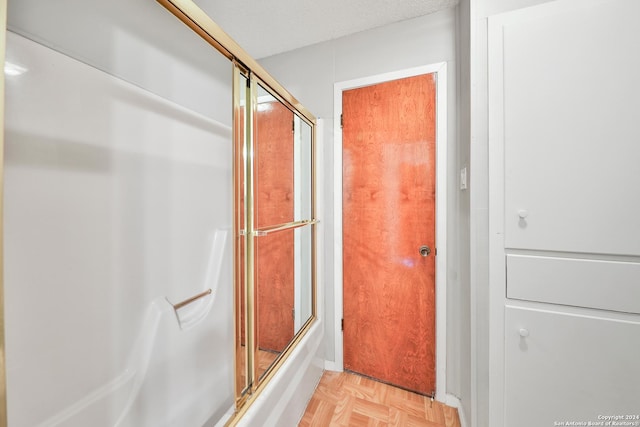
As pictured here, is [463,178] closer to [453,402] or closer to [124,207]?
[453,402]

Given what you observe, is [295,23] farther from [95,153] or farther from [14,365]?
[14,365]

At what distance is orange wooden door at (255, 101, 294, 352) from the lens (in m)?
1.26

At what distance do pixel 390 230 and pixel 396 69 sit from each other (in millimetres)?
1078

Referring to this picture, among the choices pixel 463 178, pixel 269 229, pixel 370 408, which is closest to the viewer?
pixel 269 229

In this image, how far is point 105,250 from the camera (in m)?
0.91

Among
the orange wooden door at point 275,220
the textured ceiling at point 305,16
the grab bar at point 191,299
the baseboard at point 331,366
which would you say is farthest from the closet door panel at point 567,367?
the textured ceiling at point 305,16

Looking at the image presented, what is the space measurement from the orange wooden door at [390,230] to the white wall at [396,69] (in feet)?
0.36

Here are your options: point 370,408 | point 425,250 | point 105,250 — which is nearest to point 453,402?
point 370,408

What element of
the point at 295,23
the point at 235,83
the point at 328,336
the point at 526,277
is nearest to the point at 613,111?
the point at 526,277

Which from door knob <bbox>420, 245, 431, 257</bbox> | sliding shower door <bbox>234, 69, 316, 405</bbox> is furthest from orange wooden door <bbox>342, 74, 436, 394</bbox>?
sliding shower door <bbox>234, 69, 316, 405</bbox>

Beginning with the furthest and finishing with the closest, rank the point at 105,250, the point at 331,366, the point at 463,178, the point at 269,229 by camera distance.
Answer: the point at 331,366, the point at 463,178, the point at 269,229, the point at 105,250

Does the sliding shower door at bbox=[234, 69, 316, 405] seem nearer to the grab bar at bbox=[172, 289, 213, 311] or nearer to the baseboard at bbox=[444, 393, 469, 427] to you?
the grab bar at bbox=[172, 289, 213, 311]

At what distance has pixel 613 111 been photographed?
95 cm

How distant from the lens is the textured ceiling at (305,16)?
1494 mm
